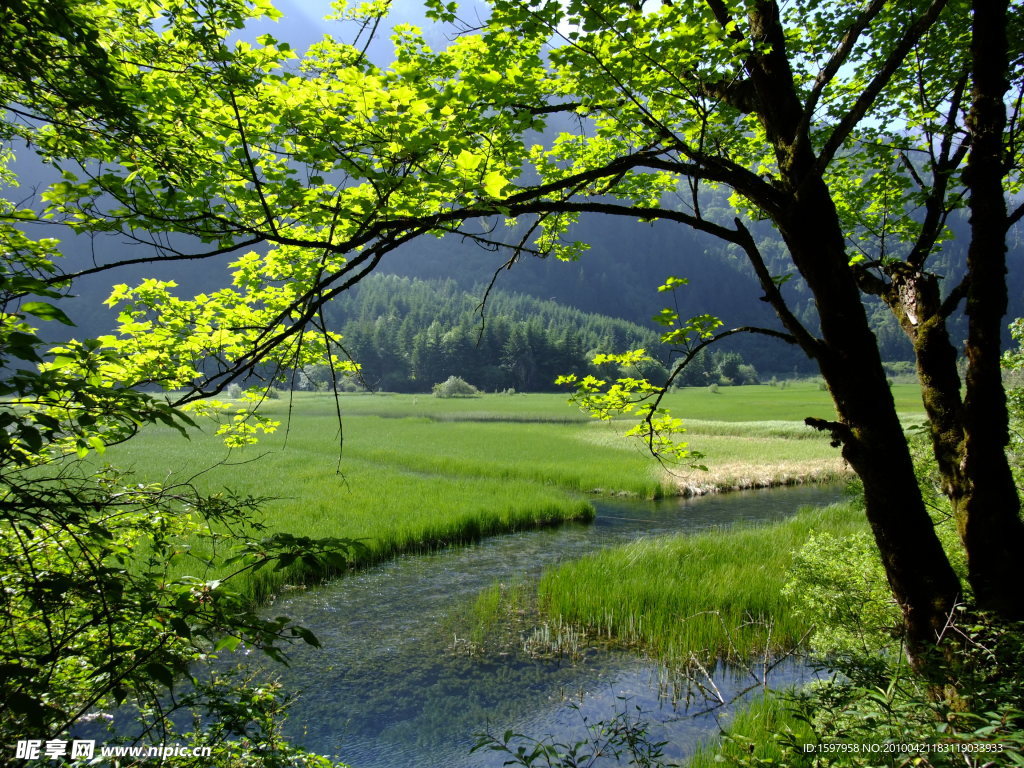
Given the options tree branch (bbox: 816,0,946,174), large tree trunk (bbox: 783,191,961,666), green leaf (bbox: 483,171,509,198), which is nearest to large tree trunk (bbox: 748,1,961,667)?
large tree trunk (bbox: 783,191,961,666)

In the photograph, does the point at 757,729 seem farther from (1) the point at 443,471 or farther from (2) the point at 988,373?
(1) the point at 443,471

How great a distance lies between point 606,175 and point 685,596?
32.7 ft

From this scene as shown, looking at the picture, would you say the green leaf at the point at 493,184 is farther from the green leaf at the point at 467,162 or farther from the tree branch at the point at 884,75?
the tree branch at the point at 884,75

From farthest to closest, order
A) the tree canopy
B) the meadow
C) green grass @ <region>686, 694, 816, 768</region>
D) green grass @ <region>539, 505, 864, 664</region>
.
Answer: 1. the meadow
2. green grass @ <region>539, 505, 864, 664</region>
3. green grass @ <region>686, 694, 816, 768</region>
4. the tree canopy

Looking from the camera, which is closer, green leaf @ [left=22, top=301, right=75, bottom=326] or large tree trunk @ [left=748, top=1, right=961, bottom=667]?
green leaf @ [left=22, top=301, right=75, bottom=326]

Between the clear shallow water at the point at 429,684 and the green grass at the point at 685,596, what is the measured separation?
2.34 ft

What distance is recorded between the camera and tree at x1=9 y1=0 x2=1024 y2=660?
12.4ft

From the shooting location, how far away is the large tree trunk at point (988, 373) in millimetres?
4441

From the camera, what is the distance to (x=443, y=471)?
28.1 metres

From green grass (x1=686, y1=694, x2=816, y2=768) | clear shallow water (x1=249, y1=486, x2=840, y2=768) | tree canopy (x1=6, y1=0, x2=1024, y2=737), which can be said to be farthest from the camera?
clear shallow water (x1=249, y1=486, x2=840, y2=768)

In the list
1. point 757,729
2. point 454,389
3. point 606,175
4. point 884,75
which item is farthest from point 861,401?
point 454,389

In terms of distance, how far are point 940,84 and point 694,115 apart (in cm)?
316

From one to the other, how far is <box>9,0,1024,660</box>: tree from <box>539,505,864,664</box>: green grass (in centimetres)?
579

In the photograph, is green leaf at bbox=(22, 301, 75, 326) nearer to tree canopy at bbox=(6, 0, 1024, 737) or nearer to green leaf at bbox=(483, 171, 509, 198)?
tree canopy at bbox=(6, 0, 1024, 737)
